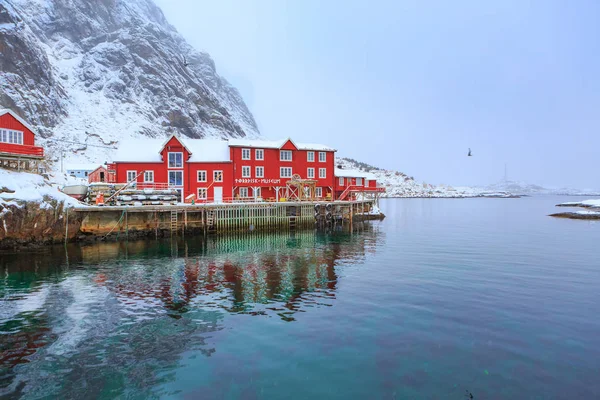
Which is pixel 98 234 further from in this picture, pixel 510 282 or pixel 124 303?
pixel 510 282

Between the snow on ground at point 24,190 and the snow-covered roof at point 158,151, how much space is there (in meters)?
13.2

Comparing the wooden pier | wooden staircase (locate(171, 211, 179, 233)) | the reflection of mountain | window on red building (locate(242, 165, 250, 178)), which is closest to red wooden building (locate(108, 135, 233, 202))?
window on red building (locate(242, 165, 250, 178))

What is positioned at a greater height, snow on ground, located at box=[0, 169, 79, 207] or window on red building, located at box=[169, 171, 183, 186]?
window on red building, located at box=[169, 171, 183, 186]

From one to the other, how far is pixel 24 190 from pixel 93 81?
12651cm

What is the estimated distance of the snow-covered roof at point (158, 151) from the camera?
51469 mm

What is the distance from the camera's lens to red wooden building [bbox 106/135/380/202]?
2023 inches

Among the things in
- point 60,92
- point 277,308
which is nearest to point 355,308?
point 277,308

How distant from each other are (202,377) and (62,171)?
8839 cm

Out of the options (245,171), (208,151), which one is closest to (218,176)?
(245,171)

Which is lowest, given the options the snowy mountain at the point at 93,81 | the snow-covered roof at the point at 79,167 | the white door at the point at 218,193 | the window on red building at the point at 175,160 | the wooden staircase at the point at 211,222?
the wooden staircase at the point at 211,222

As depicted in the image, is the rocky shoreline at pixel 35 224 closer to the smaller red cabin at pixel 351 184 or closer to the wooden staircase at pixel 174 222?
the wooden staircase at pixel 174 222

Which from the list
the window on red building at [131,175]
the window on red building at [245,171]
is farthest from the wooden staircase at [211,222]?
the window on red building at [131,175]

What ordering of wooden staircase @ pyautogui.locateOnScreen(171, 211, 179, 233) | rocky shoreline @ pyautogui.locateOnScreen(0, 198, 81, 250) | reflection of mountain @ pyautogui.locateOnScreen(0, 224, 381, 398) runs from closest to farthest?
1. reflection of mountain @ pyautogui.locateOnScreen(0, 224, 381, 398)
2. rocky shoreline @ pyautogui.locateOnScreen(0, 198, 81, 250)
3. wooden staircase @ pyautogui.locateOnScreen(171, 211, 179, 233)

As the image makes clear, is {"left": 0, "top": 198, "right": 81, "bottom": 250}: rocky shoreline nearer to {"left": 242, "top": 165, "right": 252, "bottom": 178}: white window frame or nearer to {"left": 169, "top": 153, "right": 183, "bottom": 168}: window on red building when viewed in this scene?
{"left": 169, "top": 153, "right": 183, "bottom": 168}: window on red building
